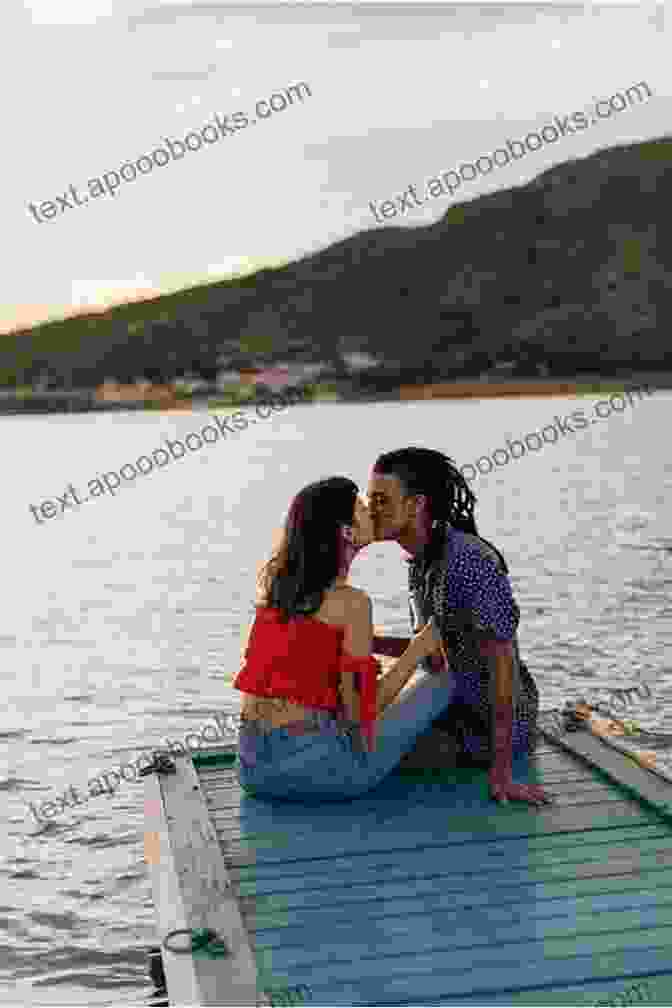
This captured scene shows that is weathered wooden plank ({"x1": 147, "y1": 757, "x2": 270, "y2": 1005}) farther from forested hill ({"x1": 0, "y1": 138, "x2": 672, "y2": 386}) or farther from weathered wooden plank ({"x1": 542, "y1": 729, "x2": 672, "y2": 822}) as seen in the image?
forested hill ({"x1": 0, "y1": 138, "x2": 672, "y2": 386})

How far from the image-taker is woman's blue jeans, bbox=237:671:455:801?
785 cm

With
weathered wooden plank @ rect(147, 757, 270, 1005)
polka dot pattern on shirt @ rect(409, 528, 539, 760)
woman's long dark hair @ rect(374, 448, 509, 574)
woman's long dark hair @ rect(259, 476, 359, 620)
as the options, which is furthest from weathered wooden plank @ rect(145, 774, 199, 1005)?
woman's long dark hair @ rect(374, 448, 509, 574)

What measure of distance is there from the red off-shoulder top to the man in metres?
0.56

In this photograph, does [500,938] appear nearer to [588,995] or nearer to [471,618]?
[588,995]

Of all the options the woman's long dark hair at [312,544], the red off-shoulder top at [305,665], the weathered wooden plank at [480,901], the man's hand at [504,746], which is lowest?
the weathered wooden plank at [480,901]

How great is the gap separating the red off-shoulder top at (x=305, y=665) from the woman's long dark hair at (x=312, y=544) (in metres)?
0.11

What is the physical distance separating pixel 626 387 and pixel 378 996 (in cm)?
18464

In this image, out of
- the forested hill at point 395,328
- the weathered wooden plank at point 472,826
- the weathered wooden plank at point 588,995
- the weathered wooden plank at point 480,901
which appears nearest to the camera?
the weathered wooden plank at point 588,995

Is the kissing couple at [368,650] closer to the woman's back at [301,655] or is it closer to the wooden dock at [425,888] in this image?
the woman's back at [301,655]

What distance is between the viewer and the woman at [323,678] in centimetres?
763

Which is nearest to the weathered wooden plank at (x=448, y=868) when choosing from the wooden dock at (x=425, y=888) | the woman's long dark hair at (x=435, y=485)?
the wooden dock at (x=425, y=888)

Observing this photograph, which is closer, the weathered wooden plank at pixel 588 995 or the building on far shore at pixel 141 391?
the weathered wooden plank at pixel 588 995

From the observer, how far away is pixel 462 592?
318 inches

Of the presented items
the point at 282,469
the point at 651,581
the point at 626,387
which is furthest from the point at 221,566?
the point at 626,387
